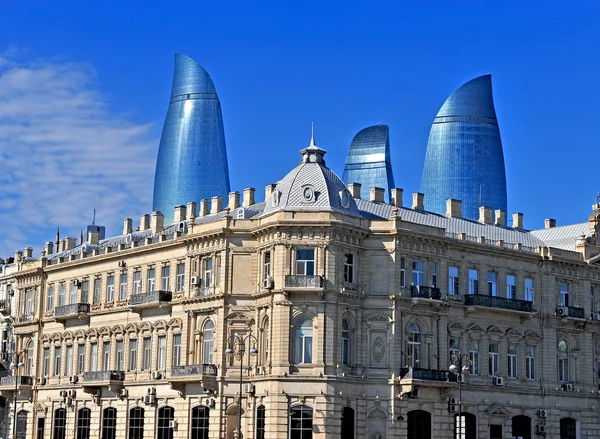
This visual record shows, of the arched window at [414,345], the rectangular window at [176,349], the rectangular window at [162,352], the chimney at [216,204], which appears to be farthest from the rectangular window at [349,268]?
the chimney at [216,204]

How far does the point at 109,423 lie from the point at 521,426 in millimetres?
35751

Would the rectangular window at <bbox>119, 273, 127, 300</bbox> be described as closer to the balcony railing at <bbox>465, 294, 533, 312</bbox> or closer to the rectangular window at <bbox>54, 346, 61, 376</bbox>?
the rectangular window at <bbox>54, 346, 61, 376</bbox>

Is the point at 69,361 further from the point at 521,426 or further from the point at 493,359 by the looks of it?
the point at 521,426

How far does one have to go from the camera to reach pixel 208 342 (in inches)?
3565

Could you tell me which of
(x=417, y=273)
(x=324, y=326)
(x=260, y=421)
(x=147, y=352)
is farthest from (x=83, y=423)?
(x=417, y=273)

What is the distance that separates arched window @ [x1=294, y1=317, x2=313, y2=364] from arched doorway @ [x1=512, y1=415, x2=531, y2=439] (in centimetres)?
2132

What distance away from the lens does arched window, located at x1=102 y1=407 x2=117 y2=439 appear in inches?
3910

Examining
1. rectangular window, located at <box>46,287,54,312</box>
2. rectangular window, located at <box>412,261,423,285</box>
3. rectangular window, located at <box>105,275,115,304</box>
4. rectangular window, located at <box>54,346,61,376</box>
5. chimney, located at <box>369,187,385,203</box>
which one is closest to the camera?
rectangular window, located at <box>412,261,423,285</box>

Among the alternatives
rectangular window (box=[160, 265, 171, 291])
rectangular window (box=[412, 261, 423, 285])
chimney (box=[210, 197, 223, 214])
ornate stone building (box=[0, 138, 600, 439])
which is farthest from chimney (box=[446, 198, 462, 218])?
rectangular window (box=[160, 265, 171, 291])

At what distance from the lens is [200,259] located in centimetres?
9231

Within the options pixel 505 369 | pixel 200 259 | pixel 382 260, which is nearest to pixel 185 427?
pixel 200 259

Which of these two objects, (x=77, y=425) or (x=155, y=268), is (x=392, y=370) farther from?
(x=77, y=425)

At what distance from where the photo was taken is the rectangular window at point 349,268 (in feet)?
284

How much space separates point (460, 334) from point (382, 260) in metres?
10.0
